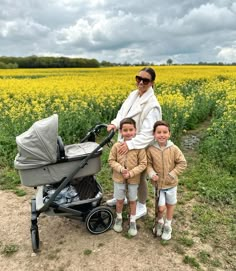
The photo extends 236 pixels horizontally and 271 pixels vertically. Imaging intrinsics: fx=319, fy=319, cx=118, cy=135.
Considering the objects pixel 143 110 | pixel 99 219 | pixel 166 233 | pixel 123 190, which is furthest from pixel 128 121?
pixel 166 233

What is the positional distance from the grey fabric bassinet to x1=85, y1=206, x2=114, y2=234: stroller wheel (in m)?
0.61

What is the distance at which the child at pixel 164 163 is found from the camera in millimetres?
3350

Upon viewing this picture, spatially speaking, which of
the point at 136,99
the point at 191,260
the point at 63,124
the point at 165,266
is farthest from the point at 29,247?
the point at 63,124

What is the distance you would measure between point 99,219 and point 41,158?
108 cm

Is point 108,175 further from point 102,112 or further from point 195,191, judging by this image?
point 102,112

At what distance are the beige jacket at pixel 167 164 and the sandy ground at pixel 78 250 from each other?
0.71 m

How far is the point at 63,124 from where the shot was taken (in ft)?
23.2

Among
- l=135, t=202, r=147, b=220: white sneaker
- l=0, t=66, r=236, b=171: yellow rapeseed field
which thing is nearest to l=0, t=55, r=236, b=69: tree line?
l=0, t=66, r=236, b=171: yellow rapeseed field

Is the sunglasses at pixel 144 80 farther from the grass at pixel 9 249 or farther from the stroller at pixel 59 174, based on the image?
the grass at pixel 9 249

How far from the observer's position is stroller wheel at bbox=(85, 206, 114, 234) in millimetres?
3637

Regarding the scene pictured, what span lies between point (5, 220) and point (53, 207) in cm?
109

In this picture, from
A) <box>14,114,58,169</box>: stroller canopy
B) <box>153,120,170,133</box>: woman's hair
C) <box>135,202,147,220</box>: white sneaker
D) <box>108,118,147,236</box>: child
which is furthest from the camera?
<box>135,202,147,220</box>: white sneaker

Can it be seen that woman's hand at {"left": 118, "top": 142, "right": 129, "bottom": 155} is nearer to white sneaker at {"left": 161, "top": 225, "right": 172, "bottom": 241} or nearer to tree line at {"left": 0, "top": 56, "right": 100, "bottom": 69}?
white sneaker at {"left": 161, "top": 225, "right": 172, "bottom": 241}

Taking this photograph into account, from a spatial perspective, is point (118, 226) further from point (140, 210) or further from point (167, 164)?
point (167, 164)
